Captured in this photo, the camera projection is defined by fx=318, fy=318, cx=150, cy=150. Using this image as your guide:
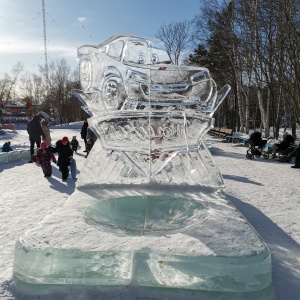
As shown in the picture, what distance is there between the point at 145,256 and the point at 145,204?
1.71 metres

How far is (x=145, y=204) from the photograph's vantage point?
4.45 m

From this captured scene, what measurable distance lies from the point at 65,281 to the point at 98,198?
1.92 metres

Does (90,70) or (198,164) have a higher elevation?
(90,70)

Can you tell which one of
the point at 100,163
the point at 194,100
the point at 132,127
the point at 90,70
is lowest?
the point at 100,163

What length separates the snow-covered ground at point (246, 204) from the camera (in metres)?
3.10

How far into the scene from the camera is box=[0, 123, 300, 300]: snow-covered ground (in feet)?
10.2

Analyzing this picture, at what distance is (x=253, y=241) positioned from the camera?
2967 mm

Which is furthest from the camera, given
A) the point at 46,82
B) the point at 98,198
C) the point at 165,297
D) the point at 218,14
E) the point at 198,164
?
the point at 46,82

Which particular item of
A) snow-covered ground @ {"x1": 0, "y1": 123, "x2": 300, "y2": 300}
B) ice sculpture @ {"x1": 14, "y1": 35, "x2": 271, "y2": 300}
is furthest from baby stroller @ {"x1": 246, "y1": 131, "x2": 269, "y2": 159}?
ice sculpture @ {"x1": 14, "y1": 35, "x2": 271, "y2": 300}

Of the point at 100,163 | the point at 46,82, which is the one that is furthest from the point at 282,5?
the point at 46,82

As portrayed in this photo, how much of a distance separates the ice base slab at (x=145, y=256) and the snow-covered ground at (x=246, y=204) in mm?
219

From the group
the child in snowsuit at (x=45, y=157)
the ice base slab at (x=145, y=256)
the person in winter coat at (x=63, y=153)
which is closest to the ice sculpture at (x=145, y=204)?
the ice base slab at (x=145, y=256)

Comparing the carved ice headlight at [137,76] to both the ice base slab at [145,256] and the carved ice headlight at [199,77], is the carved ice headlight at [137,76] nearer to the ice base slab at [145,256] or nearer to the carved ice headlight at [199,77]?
the carved ice headlight at [199,77]

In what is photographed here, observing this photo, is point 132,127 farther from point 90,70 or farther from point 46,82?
point 46,82
